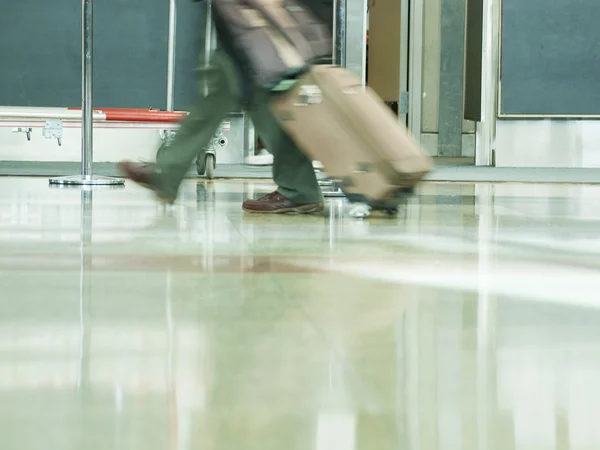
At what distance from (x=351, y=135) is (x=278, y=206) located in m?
0.52

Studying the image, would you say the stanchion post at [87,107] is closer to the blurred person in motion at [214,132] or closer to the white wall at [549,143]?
the blurred person in motion at [214,132]

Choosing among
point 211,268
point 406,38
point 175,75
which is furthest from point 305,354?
point 406,38

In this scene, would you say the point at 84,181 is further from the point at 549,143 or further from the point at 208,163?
the point at 549,143

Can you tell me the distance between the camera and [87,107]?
438 centimetres

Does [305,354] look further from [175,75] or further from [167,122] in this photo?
[175,75]

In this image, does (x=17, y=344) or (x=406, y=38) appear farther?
(x=406, y=38)

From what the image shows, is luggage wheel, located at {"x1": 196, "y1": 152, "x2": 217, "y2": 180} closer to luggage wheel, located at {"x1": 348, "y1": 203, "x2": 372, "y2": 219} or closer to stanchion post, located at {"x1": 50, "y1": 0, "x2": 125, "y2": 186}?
stanchion post, located at {"x1": 50, "y1": 0, "x2": 125, "y2": 186}

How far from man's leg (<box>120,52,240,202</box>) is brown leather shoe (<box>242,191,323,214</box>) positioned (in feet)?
0.82

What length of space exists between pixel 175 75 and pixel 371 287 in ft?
15.4

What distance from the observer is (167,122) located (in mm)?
5121

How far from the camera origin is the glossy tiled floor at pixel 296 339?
0.92 meters

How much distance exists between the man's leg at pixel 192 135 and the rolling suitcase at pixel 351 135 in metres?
0.20

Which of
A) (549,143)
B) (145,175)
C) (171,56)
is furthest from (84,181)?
(549,143)

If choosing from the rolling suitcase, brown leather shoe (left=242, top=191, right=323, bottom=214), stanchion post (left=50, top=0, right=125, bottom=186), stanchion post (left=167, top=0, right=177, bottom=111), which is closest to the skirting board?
stanchion post (left=167, top=0, right=177, bottom=111)
